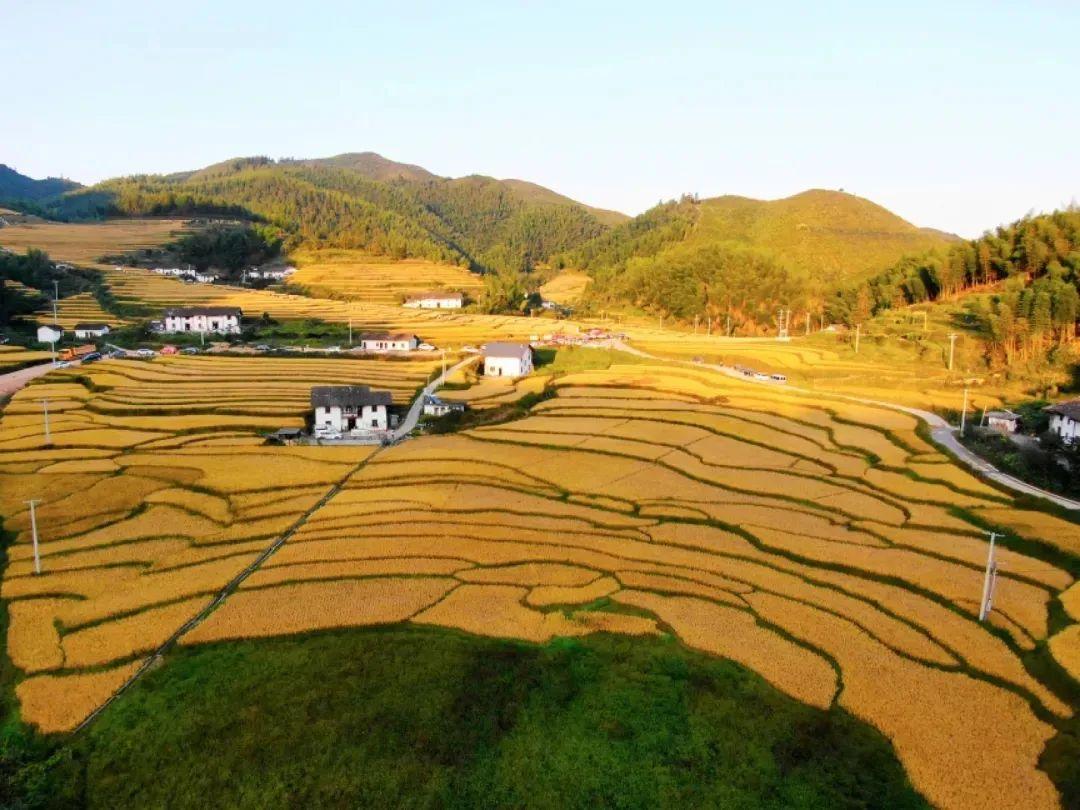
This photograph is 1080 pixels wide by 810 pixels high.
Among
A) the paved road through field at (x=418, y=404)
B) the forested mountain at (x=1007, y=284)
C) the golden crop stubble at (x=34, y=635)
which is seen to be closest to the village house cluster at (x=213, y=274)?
the paved road through field at (x=418, y=404)

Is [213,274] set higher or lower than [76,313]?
higher

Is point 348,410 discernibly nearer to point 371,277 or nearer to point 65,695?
point 65,695

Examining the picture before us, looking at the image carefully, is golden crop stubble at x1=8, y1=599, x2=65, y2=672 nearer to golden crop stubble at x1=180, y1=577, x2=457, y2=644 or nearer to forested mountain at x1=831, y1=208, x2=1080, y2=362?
golden crop stubble at x1=180, y1=577, x2=457, y2=644

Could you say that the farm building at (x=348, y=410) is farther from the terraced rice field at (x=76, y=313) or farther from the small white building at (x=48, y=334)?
the terraced rice field at (x=76, y=313)

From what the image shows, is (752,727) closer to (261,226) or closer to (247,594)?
(247,594)

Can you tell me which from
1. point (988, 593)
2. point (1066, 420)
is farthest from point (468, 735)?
point (1066, 420)

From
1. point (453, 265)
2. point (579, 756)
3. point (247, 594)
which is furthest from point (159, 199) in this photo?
point (579, 756)

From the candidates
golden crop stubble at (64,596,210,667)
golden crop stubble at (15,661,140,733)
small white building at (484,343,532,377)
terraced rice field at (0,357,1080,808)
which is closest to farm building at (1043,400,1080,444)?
terraced rice field at (0,357,1080,808)
